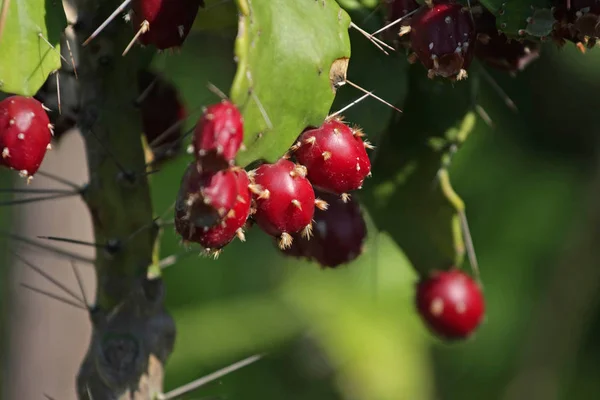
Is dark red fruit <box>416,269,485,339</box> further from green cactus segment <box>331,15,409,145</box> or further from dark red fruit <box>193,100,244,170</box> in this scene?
dark red fruit <box>193,100,244,170</box>

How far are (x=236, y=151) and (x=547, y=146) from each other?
9.26 feet

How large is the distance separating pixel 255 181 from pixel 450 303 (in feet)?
2.33

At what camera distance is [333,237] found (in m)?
1.44

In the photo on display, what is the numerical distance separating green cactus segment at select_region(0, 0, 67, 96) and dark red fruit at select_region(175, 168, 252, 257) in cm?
26

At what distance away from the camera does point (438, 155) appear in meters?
1.59

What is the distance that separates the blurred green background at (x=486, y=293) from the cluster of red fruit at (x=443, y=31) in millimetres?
1805

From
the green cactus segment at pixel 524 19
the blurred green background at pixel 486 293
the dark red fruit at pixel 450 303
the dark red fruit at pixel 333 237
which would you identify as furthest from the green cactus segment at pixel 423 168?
the blurred green background at pixel 486 293

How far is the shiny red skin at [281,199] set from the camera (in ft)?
3.72

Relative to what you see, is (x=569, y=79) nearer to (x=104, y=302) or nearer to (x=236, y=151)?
(x=104, y=302)

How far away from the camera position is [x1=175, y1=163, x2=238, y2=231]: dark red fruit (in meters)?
1.02

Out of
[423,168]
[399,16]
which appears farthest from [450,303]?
[399,16]

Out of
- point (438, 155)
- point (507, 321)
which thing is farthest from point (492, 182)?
point (438, 155)

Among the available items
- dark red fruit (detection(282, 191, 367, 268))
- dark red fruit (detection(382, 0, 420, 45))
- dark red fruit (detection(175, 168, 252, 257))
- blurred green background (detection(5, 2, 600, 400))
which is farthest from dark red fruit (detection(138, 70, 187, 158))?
blurred green background (detection(5, 2, 600, 400))

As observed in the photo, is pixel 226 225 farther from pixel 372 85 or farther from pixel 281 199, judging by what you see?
pixel 372 85
